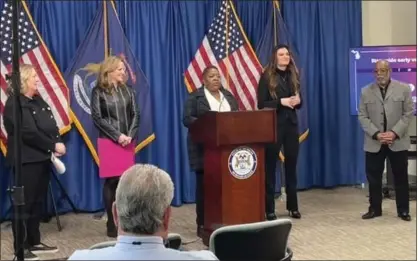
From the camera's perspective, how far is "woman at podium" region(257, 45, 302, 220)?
5219mm

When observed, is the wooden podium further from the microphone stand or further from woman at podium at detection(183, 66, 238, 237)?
the microphone stand

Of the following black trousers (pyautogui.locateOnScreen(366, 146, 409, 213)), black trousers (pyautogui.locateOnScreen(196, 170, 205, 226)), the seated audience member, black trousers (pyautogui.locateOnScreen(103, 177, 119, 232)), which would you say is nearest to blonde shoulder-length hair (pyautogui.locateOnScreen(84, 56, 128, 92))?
black trousers (pyautogui.locateOnScreen(103, 177, 119, 232))

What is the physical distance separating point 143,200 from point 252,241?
95 cm

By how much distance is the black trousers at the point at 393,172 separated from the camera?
5289mm

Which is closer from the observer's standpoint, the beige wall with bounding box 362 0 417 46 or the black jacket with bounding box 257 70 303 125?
the black jacket with bounding box 257 70 303 125

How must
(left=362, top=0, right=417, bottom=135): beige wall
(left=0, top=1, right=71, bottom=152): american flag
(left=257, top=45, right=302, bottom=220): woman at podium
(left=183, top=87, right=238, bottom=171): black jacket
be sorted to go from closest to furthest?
(left=183, top=87, right=238, bottom=171): black jacket < (left=257, top=45, right=302, bottom=220): woman at podium < (left=0, top=1, right=71, bottom=152): american flag < (left=362, top=0, right=417, bottom=135): beige wall

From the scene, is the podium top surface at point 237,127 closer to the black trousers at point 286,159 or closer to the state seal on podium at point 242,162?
the state seal on podium at point 242,162

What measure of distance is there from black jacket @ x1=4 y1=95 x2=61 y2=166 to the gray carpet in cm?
72

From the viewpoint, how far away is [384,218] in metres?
5.41

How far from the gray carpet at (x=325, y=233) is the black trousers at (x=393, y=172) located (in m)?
0.16

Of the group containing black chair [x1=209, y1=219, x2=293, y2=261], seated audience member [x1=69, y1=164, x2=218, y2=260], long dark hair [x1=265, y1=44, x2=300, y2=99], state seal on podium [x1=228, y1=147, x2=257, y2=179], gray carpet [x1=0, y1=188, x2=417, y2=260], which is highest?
long dark hair [x1=265, y1=44, x2=300, y2=99]

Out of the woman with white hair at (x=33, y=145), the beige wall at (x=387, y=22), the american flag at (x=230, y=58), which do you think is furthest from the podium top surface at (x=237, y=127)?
the beige wall at (x=387, y=22)

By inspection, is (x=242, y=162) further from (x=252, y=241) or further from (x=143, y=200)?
(x=143, y=200)

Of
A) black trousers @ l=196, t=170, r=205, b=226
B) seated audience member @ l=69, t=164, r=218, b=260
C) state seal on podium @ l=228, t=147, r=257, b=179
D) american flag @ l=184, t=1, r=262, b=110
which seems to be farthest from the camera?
american flag @ l=184, t=1, r=262, b=110
